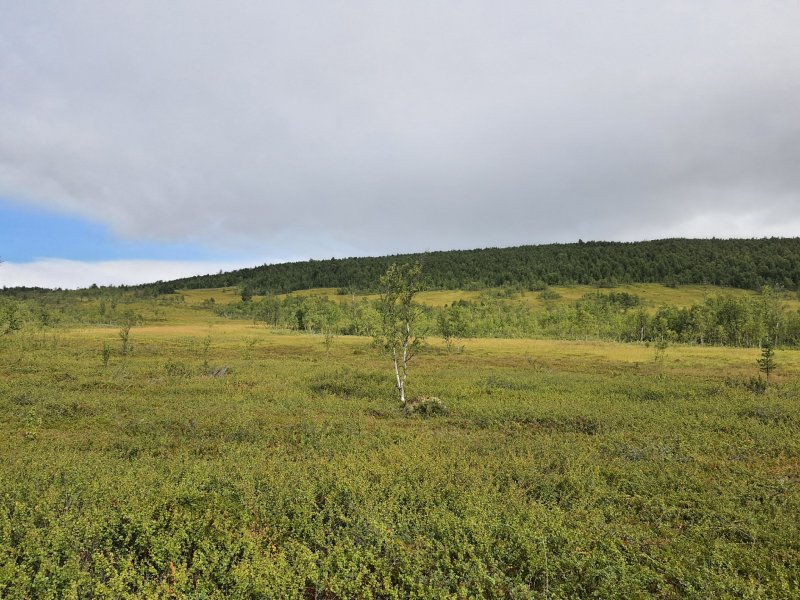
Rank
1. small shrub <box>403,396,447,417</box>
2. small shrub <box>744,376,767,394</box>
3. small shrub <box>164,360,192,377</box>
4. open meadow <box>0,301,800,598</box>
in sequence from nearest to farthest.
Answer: open meadow <box>0,301,800,598</box>
small shrub <box>403,396,447,417</box>
small shrub <box>744,376,767,394</box>
small shrub <box>164,360,192,377</box>

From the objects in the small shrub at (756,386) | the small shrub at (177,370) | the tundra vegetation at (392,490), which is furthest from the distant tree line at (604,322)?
the tundra vegetation at (392,490)

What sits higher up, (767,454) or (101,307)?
(101,307)

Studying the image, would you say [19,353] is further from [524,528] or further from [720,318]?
[720,318]

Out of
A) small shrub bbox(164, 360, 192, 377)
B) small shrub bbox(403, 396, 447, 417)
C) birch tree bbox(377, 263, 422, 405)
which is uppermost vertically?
birch tree bbox(377, 263, 422, 405)

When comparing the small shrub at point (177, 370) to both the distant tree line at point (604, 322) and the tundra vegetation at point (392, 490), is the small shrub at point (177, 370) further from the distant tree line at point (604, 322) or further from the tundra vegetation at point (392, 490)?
the distant tree line at point (604, 322)

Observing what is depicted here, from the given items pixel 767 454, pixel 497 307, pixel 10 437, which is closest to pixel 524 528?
pixel 767 454

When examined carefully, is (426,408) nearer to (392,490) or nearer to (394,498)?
(392,490)

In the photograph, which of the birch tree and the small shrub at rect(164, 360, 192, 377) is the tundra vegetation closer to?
the birch tree

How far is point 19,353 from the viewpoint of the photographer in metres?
45.6

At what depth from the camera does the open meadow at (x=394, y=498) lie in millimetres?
7758

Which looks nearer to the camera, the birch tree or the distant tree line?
the birch tree

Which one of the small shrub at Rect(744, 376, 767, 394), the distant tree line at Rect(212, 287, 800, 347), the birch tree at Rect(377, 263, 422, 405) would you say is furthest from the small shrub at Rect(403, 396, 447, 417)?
the distant tree line at Rect(212, 287, 800, 347)

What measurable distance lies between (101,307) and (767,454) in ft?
561

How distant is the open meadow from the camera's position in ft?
25.5
